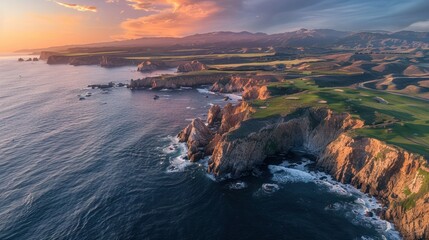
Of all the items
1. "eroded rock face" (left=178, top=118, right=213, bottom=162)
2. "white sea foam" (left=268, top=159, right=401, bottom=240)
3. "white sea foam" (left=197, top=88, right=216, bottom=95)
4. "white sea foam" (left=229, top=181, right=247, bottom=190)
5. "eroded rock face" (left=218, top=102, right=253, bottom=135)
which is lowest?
"white sea foam" (left=268, top=159, right=401, bottom=240)

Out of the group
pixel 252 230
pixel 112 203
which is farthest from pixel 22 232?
pixel 252 230

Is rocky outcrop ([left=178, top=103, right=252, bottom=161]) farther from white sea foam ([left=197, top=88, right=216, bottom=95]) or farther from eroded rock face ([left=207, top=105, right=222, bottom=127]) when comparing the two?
white sea foam ([left=197, top=88, right=216, bottom=95])

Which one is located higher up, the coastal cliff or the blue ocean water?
the coastal cliff

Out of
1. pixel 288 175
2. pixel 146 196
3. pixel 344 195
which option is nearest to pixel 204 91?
pixel 288 175

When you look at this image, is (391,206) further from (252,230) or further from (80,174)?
(80,174)

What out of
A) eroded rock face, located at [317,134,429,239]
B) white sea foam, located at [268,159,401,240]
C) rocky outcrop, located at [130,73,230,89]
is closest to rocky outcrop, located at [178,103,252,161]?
white sea foam, located at [268,159,401,240]

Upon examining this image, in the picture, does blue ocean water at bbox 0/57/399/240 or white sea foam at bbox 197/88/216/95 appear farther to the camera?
white sea foam at bbox 197/88/216/95

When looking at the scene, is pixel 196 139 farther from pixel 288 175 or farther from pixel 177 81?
pixel 177 81

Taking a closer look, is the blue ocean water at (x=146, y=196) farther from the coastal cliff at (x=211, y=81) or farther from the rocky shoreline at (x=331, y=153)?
the coastal cliff at (x=211, y=81)
